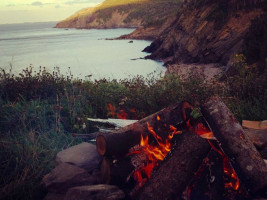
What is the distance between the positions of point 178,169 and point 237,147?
0.69 m

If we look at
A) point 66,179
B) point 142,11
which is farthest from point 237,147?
point 142,11

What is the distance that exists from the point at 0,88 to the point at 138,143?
5.65m

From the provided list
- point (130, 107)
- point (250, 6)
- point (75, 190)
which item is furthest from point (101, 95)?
point (250, 6)

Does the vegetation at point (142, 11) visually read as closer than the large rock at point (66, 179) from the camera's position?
No

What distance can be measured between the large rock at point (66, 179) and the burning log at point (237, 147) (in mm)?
1691

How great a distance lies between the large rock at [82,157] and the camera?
4402 millimetres

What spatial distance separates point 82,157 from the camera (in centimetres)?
450

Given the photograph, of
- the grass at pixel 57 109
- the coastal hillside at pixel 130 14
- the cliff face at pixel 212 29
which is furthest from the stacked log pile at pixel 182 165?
the coastal hillside at pixel 130 14

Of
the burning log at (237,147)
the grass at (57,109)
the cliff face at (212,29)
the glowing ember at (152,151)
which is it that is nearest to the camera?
the burning log at (237,147)

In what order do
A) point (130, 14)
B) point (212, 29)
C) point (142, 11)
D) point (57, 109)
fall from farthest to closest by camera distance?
point (130, 14), point (142, 11), point (212, 29), point (57, 109)

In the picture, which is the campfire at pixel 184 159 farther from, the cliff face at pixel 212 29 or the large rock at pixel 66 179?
the cliff face at pixel 212 29

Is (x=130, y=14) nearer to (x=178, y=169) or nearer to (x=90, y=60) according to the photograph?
(x=90, y=60)

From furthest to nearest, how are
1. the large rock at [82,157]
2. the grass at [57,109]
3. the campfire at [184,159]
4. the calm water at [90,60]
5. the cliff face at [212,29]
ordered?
the calm water at [90,60], the cliff face at [212,29], the grass at [57,109], the large rock at [82,157], the campfire at [184,159]

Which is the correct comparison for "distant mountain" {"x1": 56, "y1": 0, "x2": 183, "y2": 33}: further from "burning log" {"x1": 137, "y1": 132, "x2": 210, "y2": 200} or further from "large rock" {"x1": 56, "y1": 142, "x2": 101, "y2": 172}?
"burning log" {"x1": 137, "y1": 132, "x2": 210, "y2": 200}
